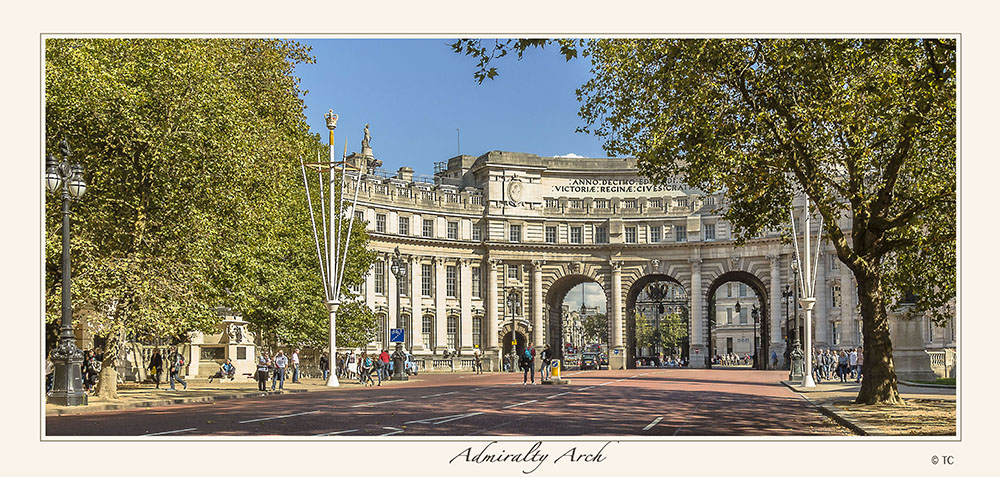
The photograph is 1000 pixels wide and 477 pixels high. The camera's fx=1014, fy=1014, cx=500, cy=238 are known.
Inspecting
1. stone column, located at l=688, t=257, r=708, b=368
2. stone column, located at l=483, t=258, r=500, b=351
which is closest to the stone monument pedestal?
stone column, located at l=688, t=257, r=708, b=368

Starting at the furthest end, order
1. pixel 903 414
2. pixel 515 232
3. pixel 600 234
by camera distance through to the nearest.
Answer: pixel 600 234 < pixel 515 232 < pixel 903 414

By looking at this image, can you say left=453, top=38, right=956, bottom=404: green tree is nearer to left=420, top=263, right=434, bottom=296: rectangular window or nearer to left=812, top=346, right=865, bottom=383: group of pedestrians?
left=812, top=346, right=865, bottom=383: group of pedestrians

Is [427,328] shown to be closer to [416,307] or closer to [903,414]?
[416,307]

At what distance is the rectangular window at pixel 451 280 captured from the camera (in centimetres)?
9069

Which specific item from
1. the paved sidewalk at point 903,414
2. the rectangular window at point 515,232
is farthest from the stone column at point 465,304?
the paved sidewalk at point 903,414

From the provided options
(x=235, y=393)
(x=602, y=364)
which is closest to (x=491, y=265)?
(x=602, y=364)

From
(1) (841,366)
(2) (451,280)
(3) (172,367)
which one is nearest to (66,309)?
(3) (172,367)

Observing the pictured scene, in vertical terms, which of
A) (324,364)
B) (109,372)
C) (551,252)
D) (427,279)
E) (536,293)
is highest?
(551,252)

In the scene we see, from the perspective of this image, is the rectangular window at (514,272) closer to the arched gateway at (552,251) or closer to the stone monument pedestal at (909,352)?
the arched gateway at (552,251)

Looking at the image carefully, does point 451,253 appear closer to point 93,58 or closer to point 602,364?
point 602,364

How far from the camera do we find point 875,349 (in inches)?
1032

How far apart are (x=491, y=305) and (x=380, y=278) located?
12.3 meters

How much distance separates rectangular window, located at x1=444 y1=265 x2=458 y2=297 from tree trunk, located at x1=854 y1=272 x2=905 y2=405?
6529 cm

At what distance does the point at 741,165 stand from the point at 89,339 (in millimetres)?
30438
